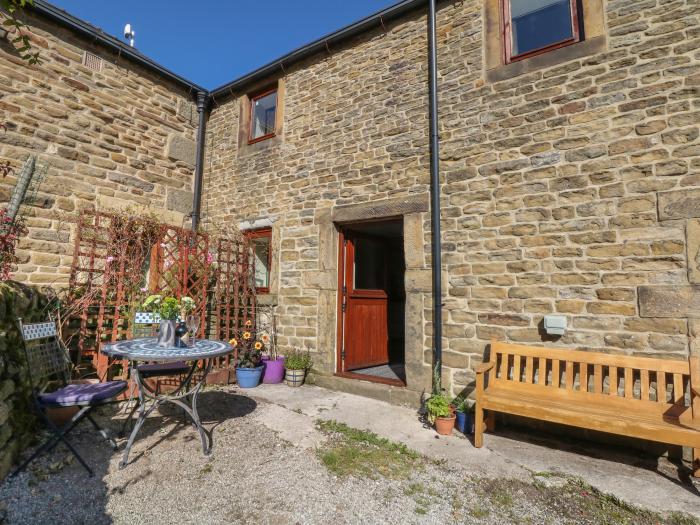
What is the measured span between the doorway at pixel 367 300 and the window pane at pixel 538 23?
2424mm

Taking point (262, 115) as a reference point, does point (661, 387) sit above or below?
below

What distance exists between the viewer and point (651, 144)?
11.3 ft

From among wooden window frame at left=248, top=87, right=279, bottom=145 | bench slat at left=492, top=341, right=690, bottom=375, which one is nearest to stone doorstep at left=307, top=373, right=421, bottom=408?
bench slat at left=492, top=341, right=690, bottom=375

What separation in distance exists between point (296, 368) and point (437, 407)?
Result: 6.87 feet

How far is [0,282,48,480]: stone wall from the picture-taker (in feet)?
8.87

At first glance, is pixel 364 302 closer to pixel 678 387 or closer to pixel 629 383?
pixel 629 383

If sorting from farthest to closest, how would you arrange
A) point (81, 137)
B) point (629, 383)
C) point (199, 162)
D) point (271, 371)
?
point (199, 162), point (81, 137), point (271, 371), point (629, 383)

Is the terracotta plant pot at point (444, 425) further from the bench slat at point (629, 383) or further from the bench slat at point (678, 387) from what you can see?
the bench slat at point (678, 387)

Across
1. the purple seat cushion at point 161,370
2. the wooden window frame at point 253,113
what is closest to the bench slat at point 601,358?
the purple seat cushion at point 161,370

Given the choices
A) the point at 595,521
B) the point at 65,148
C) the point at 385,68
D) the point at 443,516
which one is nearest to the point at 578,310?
the point at 595,521

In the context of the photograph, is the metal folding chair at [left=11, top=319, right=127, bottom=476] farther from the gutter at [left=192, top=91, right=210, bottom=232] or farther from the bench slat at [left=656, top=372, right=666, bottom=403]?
the bench slat at [left=656, top=372, right=666, bottom=403]

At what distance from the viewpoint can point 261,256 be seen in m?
6.31

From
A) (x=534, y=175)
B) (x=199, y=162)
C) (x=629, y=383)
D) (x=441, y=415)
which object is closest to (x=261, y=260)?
(x=199, y=162)

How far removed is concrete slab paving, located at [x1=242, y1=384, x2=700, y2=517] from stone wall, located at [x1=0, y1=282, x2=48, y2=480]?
5.99ft
